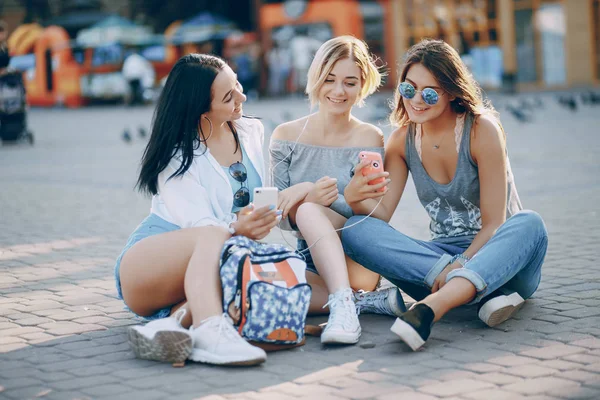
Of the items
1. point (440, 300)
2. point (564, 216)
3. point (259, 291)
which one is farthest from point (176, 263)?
point (564, 216)

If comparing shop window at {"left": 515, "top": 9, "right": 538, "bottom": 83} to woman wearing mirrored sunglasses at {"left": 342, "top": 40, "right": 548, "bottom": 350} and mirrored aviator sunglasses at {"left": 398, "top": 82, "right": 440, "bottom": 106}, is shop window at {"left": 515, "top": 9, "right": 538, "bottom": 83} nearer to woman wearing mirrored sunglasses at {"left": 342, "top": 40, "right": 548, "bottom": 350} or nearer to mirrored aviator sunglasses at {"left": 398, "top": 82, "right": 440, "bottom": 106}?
woman wearing mirrored sunglasses at {"left": 342, "top": 40, "right": 548, "bottom": 350}

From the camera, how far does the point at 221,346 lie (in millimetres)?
3510

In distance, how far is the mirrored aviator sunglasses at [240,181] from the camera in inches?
165

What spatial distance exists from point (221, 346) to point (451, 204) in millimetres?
1494

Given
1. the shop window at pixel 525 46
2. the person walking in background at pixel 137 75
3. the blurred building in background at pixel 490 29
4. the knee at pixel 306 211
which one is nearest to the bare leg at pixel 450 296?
the knee at pixel 306 211

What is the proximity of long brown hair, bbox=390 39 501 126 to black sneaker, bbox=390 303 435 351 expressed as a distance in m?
1.13

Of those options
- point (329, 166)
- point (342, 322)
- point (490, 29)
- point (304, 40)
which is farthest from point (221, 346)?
point (304, 40)

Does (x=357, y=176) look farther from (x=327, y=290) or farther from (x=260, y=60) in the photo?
(x=260, y=60)

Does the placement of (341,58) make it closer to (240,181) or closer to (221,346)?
(240,181)

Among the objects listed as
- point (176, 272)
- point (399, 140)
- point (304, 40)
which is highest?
point (304, 40)

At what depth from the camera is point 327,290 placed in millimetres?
4277

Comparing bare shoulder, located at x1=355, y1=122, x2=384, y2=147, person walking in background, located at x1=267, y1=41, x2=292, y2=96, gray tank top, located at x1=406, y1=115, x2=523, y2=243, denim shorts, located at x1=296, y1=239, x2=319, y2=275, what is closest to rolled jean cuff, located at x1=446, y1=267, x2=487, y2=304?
gray tank top, located at x1=406, y1=115, x2=523, y2=243

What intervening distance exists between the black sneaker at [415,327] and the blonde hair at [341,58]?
4.59 feet

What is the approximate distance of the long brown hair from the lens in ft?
13.8
